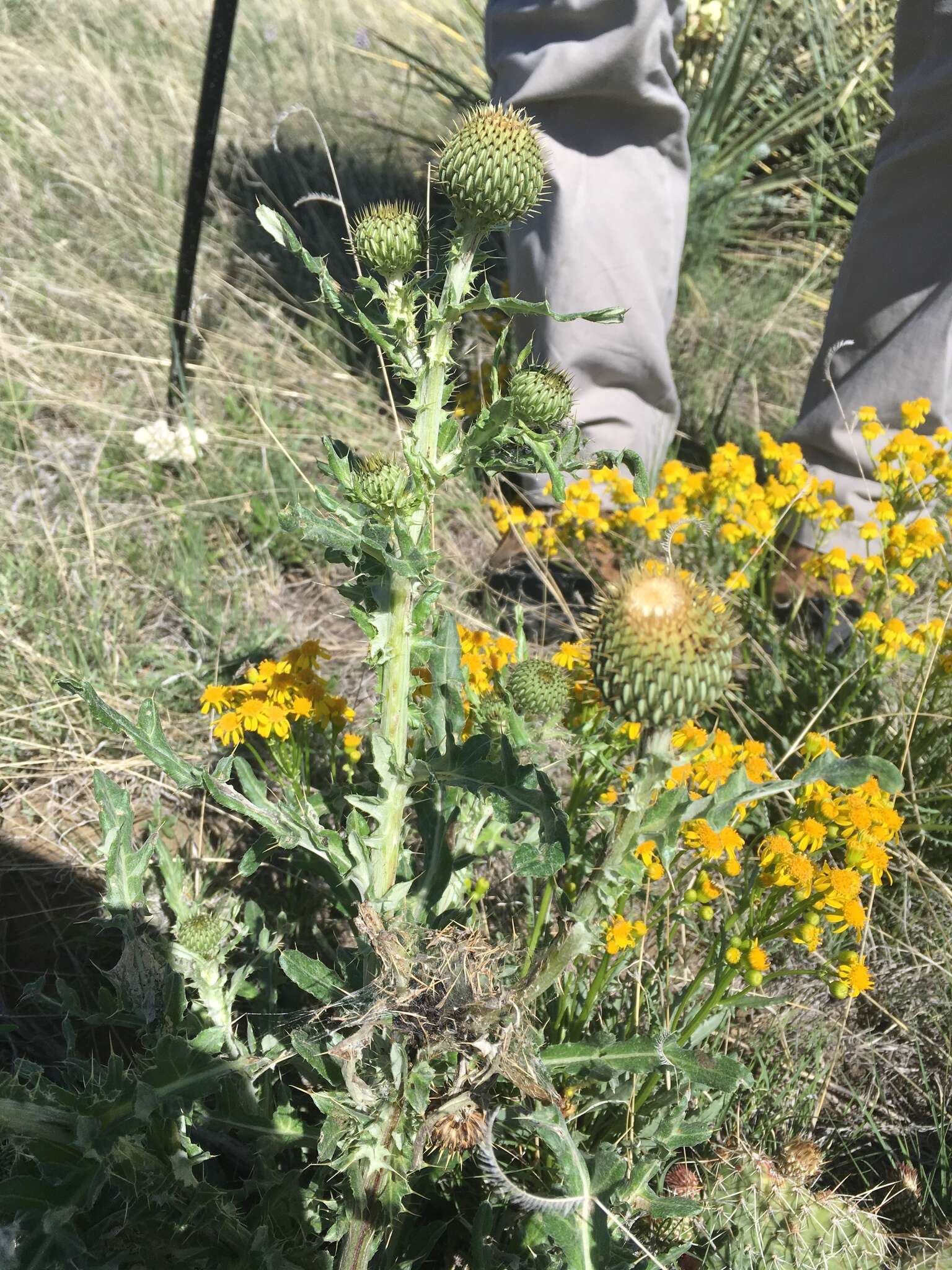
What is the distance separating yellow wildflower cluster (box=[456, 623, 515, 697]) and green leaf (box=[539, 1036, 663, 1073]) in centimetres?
65

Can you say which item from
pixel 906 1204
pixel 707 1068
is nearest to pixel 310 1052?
pixel 707 1068

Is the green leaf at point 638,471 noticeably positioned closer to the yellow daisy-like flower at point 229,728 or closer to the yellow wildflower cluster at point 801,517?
the yellow wildflower cluster at point 801,517

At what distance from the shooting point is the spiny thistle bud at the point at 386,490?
149 centimetres

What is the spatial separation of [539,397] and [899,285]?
6.35ft

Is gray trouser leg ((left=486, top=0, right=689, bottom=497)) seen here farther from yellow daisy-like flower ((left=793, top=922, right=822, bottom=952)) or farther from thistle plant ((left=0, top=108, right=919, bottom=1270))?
yellow daisy-like flower ((left=793, top=922, right=822, bottom=952))

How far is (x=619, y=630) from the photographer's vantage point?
1237 millimetres

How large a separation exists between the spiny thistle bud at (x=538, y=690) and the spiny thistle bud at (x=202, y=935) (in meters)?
0.64

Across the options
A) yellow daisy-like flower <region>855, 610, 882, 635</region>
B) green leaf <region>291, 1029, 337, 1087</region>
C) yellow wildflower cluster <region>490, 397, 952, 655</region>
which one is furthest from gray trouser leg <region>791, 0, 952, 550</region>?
green leaf <region>291, 1029, 337, 1087</region>

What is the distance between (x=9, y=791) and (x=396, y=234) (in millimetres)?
1612

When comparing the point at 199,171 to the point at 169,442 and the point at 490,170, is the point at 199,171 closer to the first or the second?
the point at 169,442

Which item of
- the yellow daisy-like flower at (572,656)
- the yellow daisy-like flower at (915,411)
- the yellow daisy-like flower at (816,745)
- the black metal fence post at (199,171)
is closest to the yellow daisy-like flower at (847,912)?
the yellow daisy-like flower at (816,745)

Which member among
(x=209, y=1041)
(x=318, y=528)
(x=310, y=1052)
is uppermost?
(x=318, y=528)

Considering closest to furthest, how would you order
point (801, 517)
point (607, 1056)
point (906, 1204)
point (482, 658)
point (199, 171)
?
point (607, 1056) < point (906, 1204) < point (482, 658) < point (801, 517) < point (199, 171)

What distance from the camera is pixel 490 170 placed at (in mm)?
1438
